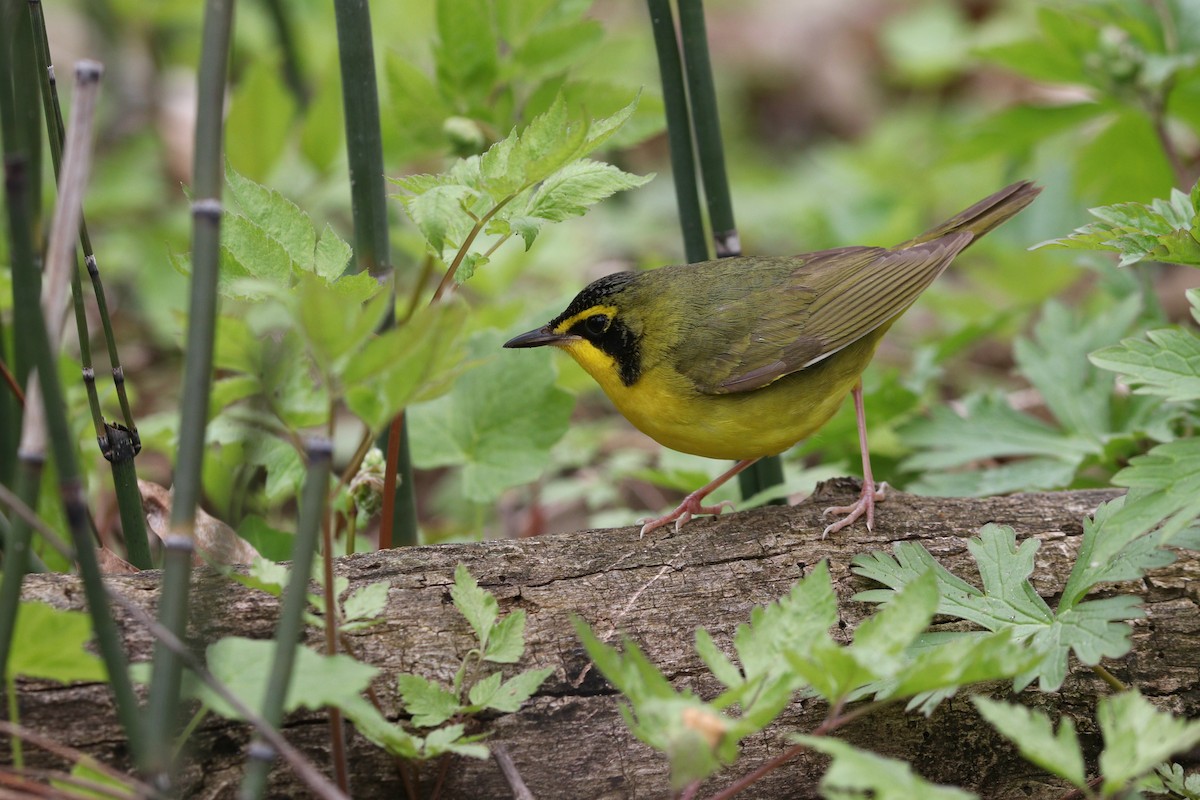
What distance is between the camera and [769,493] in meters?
3.41

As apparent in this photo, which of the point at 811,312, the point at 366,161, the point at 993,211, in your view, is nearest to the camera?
the point at 366,161

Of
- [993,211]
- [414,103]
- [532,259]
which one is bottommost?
[993,211]

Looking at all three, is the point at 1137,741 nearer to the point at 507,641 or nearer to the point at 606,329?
the point at 507,641

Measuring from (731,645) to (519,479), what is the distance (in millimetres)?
1002

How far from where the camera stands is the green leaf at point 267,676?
1700 mm

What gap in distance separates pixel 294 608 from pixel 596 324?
2083 mm

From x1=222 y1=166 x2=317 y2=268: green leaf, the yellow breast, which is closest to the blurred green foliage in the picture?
x1=222 y1=166 x2=317 y2=268: green leaf

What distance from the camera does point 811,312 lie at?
3.68 m

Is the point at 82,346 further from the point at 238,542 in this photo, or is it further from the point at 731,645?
the point at 731,645

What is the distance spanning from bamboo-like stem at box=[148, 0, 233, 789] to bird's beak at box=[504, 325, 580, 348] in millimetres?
1742

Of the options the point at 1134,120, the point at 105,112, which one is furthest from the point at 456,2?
the point at 105,112

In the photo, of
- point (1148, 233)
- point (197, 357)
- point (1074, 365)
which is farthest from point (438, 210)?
point (1074, 365)

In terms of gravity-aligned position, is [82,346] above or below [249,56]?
below

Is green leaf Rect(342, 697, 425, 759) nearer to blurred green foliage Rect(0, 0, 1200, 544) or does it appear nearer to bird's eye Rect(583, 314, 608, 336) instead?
blurred green foliage Rect(0, 0, 1200, 544)
